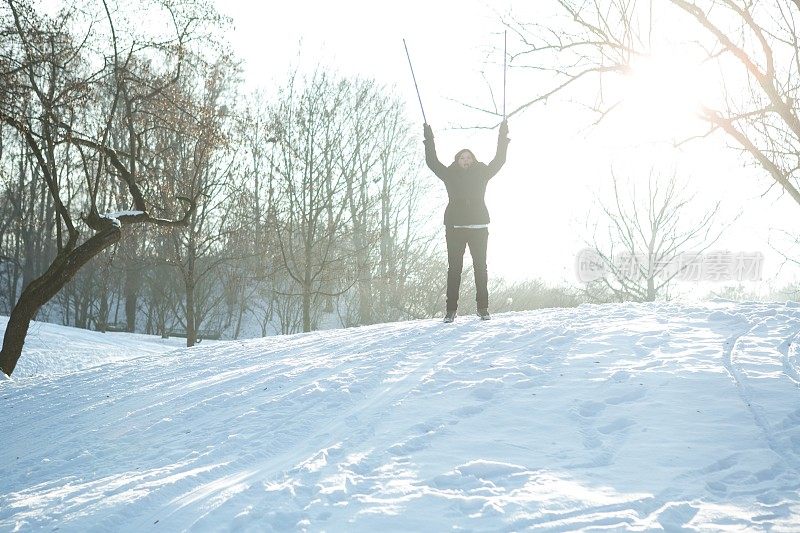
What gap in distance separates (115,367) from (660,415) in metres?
7.09

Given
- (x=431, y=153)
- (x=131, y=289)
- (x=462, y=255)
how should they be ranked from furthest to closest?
(x=131, y=289) < (x=462, y=255) < (x=431, y=153)

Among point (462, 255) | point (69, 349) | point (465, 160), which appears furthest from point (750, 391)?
point (69, 349)

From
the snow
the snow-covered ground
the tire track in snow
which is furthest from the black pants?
the snow

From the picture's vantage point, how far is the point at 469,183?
7.07 metres

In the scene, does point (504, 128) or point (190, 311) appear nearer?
point (504, 128)

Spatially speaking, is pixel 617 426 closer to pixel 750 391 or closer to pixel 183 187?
pixel 750 391

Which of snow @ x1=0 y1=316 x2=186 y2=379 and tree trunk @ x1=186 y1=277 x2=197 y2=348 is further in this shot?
tree trunk @ x1=186 y1=277 x2=197 y2=348

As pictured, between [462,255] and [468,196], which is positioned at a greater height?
[468,196]

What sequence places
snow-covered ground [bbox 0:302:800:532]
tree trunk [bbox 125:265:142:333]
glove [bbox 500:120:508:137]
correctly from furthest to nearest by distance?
tree trunk [bbox 125:265:142:333] → glove [bbox 500:120:508:137] → snow-covered ground [bbox 0:302:800:532]

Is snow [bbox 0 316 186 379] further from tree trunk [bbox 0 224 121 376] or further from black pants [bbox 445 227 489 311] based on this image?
black pants [bbox 445 227 489 311]

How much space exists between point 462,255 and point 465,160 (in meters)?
1.26

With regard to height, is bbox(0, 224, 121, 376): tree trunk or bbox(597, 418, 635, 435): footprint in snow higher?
bbox(0, 224, 121, 376): tree trunk

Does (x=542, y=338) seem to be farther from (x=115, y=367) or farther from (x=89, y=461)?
(x=115, y=367)

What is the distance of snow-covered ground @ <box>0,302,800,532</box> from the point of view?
2.61 metres
